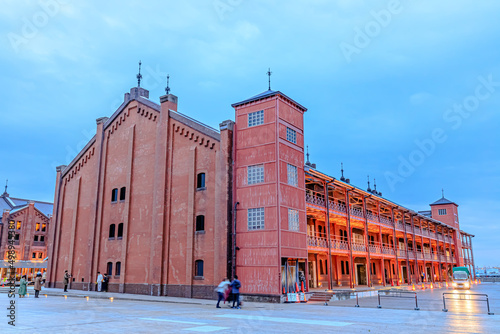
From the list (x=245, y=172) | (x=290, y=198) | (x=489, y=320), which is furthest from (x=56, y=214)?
(x=489, y=320)

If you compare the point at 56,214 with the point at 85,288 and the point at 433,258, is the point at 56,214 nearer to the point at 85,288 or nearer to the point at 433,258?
the point at 85,288

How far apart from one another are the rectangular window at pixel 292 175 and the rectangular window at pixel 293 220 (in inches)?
70.2

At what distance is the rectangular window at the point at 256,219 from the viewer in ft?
79.0

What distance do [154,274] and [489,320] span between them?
20375mm

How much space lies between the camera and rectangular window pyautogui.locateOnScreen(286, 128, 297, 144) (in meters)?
25.9

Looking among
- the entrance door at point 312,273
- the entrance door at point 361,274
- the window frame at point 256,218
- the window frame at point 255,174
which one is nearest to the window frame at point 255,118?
the window frame at point 255,174

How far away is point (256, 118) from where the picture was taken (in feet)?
85.1

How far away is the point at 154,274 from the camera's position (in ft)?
90.7

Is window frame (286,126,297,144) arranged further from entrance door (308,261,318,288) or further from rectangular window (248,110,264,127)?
entrance door (308,261,318,288)

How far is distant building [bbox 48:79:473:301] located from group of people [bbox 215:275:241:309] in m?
2.94

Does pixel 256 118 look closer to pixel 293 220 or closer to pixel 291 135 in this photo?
pixel 291 135

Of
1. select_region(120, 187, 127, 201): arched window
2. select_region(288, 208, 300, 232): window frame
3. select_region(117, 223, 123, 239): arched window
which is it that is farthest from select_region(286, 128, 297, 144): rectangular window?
select_region(117, 223, 123, 239): arched window

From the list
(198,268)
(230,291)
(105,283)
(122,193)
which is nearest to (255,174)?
(198,268)

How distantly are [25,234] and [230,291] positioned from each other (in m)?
48.3
